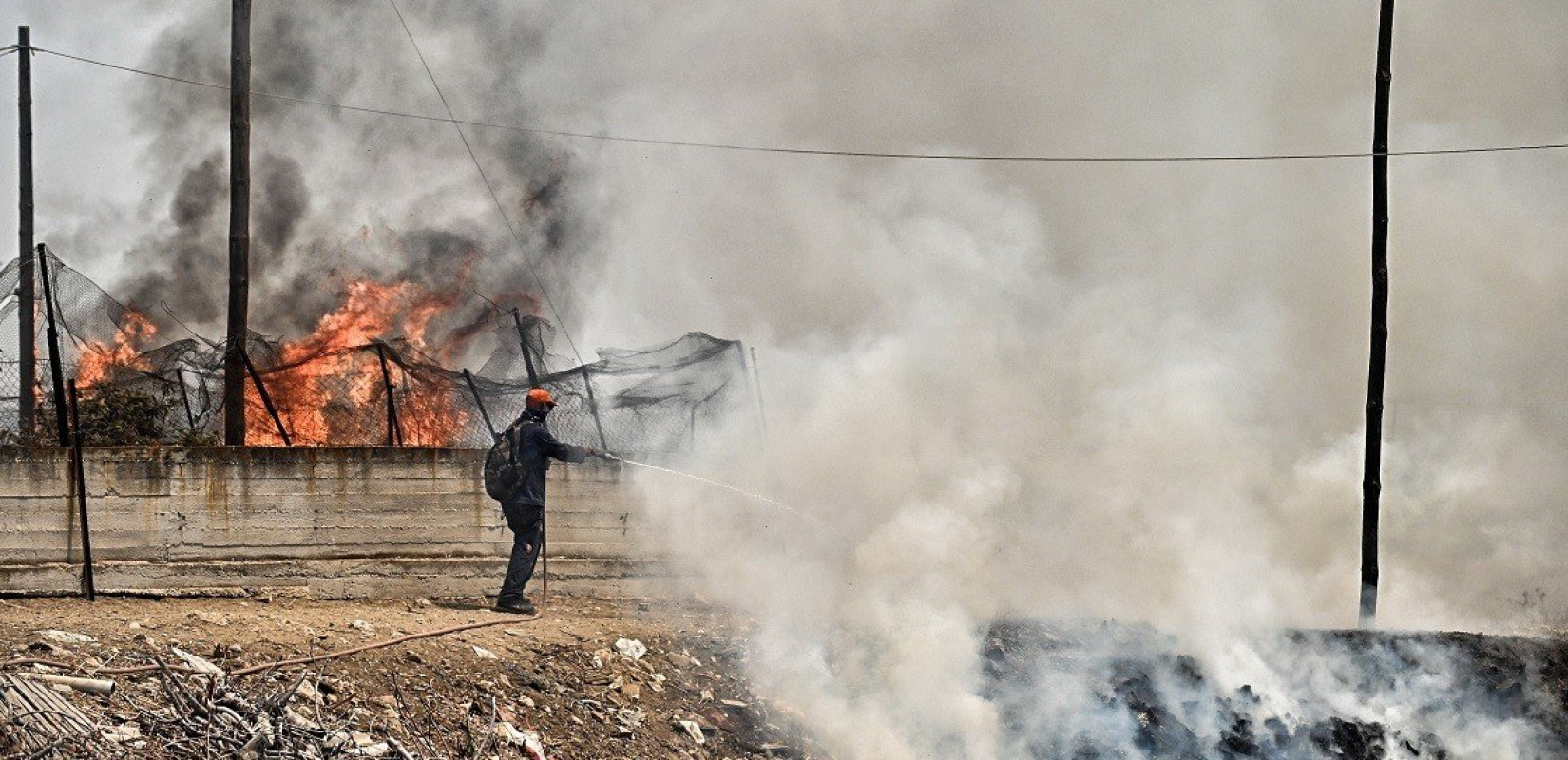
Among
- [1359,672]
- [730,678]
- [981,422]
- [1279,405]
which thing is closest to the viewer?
[730,678]

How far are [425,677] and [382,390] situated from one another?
15.6 feet

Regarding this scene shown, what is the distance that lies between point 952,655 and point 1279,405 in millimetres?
10057

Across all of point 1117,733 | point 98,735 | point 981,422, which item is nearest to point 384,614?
point 98,735

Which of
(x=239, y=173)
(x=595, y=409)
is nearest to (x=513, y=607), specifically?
(x=595, y=409)

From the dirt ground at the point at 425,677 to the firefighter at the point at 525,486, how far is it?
0.28 meters

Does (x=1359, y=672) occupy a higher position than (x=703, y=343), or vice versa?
(x=703, y=343)

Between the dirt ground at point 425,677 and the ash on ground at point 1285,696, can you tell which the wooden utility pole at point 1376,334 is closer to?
the ash on ground at point 1285,696

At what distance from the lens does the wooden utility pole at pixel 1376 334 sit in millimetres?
14773

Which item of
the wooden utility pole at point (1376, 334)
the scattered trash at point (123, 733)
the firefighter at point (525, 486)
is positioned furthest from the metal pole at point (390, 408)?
the wooden utility pole at point (1376, 334)

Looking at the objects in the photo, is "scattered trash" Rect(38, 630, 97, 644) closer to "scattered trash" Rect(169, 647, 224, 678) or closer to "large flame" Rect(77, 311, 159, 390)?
"scattered trash" Rect(169, 647, 224, 678)

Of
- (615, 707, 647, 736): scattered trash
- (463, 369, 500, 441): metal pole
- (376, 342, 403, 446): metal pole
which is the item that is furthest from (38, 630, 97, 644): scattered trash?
(463, 369, 500, 441): metal pole

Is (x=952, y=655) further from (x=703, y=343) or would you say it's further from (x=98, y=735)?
(x=98, y=735)

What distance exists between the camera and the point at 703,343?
44.1ft

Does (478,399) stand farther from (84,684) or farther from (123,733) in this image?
(123,733)
